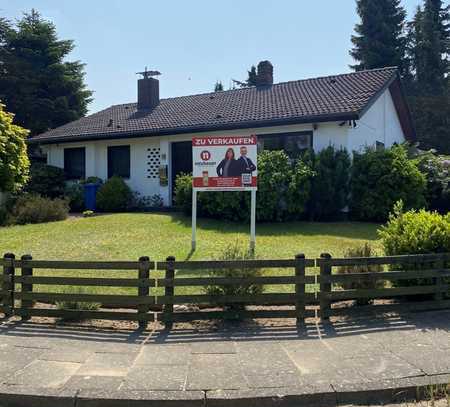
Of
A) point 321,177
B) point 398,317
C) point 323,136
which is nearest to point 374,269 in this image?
point 398,317

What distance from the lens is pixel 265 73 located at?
73.6ft

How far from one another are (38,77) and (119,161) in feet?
49.7

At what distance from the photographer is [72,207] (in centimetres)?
1878

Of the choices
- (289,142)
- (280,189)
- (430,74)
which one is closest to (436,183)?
Answer: (289,142)

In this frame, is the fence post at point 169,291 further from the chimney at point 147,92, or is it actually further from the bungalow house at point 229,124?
the chimney at point 147,92

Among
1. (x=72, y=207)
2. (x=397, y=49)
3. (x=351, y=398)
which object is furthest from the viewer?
(x=397, y=49)

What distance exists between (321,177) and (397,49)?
2907 cm

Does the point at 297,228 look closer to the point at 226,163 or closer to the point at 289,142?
the point at 226,163

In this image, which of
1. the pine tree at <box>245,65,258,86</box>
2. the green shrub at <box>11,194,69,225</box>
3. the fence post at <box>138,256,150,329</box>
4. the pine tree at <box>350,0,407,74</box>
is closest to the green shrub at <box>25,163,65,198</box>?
the green shrub at <box>11,194,69,225</box>

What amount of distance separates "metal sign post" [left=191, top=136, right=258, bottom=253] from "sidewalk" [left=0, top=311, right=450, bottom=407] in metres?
4.62

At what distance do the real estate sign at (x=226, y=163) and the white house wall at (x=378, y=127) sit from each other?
→ 7.18m

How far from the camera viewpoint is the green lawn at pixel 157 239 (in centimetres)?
955

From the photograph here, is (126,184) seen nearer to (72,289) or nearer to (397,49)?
(72,289)

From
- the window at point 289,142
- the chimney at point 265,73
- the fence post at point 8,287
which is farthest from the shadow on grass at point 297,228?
the chimney at point 265,73
